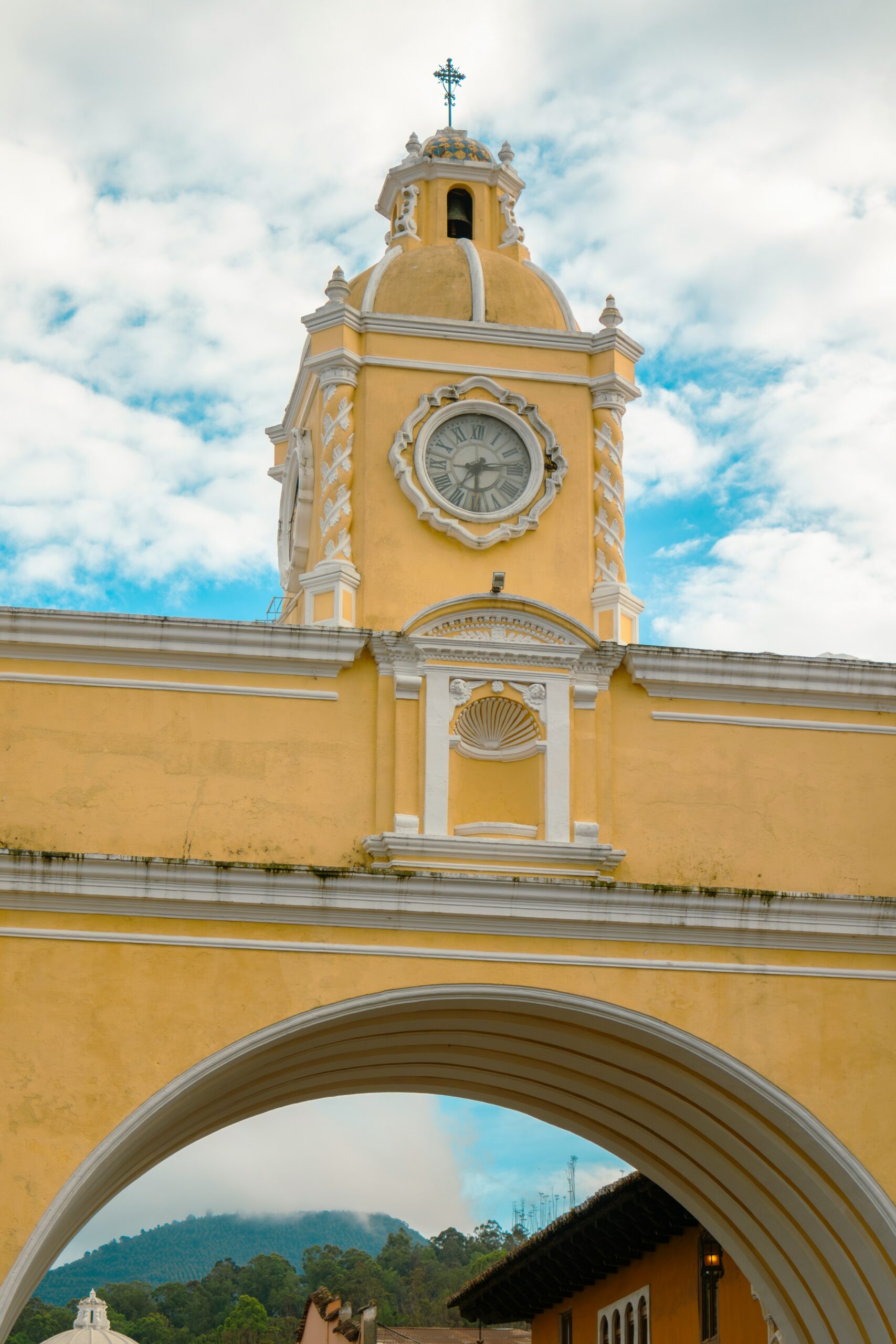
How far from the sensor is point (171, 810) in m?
10.4

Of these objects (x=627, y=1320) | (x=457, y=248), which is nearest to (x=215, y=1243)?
(x=627, y=1320)

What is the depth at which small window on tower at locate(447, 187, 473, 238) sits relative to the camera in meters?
13.7

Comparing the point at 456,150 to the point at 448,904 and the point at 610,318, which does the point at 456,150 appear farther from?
the point at 448,904

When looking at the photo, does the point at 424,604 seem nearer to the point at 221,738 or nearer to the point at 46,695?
the point at 221,738

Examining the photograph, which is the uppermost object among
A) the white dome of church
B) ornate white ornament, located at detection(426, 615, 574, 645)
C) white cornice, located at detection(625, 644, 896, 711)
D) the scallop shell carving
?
ornate white ornament, located at detection(426, 615, 574, 645)

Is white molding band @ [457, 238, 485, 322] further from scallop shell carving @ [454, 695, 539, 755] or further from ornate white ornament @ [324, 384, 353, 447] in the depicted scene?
scallop shell carving @ [454, 695, 539, 755]

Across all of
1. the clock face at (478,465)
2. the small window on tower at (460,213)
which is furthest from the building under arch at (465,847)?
the small window on tower at (460,213)

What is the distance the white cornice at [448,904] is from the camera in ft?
32.9

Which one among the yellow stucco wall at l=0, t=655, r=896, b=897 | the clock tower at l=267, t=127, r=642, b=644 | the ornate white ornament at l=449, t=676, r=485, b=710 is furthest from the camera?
the clock tower at l=267, t=127, r=642, b=644

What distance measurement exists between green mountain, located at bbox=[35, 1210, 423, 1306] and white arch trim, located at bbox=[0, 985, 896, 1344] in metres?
69.4

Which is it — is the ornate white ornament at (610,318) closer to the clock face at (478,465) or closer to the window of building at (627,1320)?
the clock face at (478,465)

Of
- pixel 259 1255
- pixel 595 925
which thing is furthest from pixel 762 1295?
pixel 259 1255

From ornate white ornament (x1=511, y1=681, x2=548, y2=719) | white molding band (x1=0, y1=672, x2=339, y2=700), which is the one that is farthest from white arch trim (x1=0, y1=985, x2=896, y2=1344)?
white molding band (x1=0, y1=672, x2=339, y2=700)

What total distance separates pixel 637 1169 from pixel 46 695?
5686 millimetres
